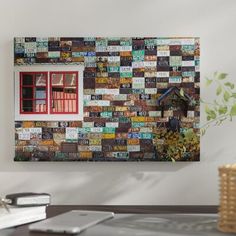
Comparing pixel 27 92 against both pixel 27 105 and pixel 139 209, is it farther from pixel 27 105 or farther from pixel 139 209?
pixel 139 209

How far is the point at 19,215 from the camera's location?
1.88m

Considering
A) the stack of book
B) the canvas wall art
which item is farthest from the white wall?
the stack of book

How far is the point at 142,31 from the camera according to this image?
265cm

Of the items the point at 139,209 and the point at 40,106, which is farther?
the point at 40,106

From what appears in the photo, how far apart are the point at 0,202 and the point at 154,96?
100 centimetres

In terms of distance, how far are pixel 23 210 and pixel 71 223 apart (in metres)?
0.23

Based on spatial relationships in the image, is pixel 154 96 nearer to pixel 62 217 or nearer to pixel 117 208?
pixel 117 208

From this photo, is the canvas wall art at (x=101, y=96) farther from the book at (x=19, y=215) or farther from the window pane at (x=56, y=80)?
the book at (x=19, y=215)

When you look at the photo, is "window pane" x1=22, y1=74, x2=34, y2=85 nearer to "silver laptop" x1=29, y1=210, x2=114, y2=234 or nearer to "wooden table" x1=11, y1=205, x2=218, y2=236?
"wooden table" x1=11, y1=205, x2=218, y2=236

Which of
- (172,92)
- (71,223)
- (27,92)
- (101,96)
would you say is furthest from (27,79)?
(71,223)

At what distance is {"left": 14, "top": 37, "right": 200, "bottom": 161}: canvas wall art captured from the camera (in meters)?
2.61

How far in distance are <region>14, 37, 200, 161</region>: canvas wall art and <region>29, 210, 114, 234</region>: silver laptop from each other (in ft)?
2.12

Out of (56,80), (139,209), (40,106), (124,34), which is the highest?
(124,34)

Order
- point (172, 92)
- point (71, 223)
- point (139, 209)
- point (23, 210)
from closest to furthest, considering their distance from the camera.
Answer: point (71, 223) < point (23, 210) < point (139, 209) < point (172, 92)
